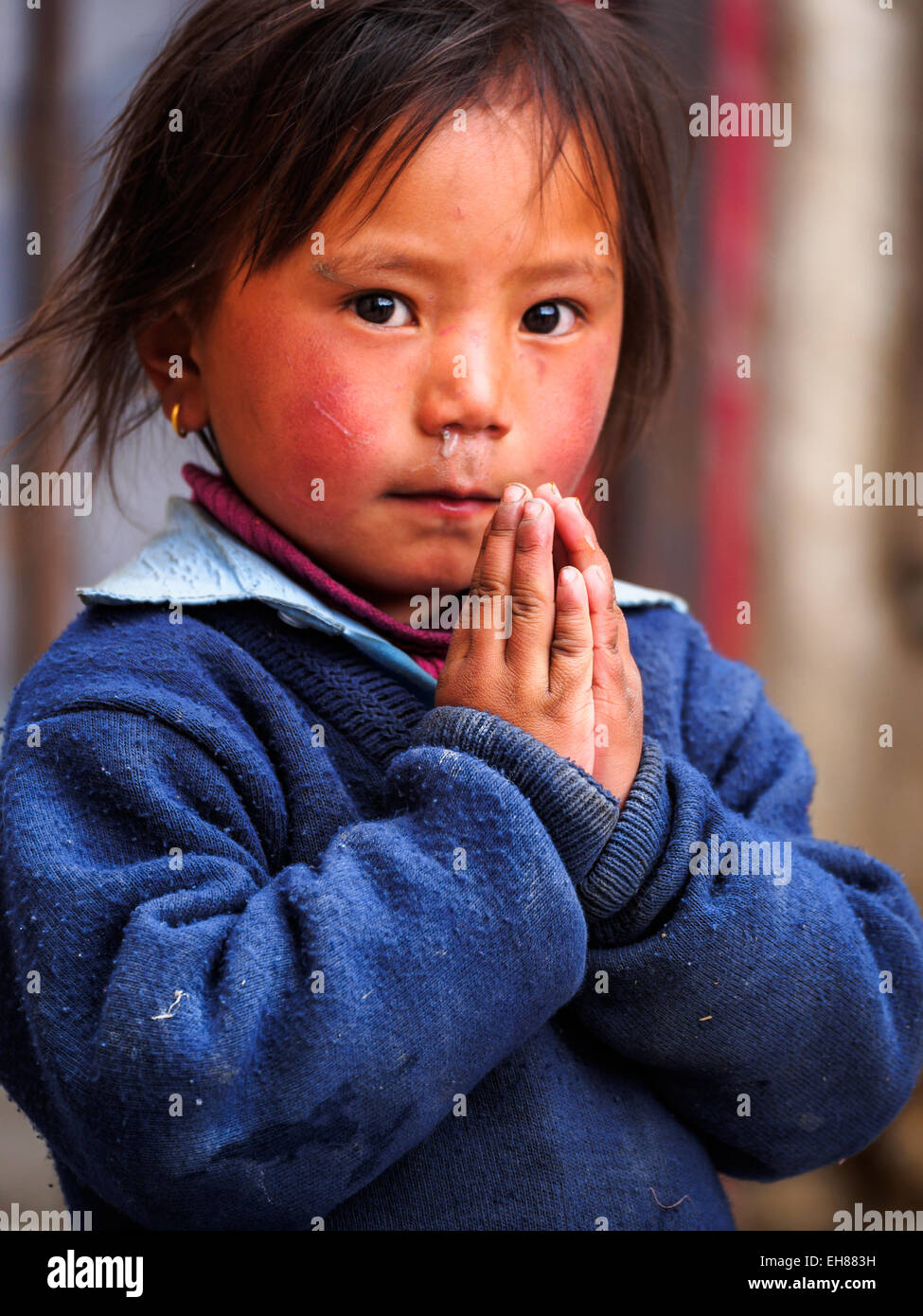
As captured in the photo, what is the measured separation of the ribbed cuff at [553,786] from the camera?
1048mm

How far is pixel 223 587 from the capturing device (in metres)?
1.23

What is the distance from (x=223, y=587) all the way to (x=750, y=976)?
0.57m

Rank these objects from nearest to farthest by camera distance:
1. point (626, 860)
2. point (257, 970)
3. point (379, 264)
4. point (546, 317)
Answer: point (257, 970)
point (626, 860)
point (379, 264)
point (546, 317)

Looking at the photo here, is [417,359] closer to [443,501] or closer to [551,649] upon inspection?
[443,501]

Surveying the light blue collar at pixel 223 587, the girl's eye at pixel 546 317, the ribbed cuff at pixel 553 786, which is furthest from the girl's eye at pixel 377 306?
the ribbed cuff at pixel 553 786

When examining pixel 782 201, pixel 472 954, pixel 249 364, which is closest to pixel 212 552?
pixel 249 364

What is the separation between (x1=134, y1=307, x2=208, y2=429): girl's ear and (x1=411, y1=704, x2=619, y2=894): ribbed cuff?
0.48 metres

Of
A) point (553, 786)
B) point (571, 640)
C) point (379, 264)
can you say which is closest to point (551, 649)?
point (571, 640)

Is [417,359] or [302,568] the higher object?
[417,359]

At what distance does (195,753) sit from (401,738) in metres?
0.19

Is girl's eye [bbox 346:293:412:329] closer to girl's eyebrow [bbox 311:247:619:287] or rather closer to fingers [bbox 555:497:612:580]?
girl's eyebrow [bbox 311:247:619:287]

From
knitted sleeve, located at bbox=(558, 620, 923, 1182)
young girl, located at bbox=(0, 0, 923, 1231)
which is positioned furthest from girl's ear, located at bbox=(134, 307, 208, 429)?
knitted sleeve, located at bbox=(558, 620, 923, 1182)

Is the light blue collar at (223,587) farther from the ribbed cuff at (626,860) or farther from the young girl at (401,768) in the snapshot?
the ribbed cuff at (626,860)

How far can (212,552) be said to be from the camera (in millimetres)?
1276
